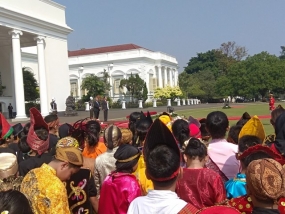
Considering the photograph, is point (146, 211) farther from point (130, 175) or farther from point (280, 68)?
point (280, 68)

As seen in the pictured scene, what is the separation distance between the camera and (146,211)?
84.7 inches

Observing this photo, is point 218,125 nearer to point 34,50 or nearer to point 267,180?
point 267,180

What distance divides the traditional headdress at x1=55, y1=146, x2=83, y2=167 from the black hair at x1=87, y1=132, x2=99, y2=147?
170 centimetres

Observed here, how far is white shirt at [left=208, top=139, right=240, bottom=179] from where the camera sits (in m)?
3.75

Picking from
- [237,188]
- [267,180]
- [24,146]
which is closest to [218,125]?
[237,188]

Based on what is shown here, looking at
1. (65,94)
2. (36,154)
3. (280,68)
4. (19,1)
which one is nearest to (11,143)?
(36,154)

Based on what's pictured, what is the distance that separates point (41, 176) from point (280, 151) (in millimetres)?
2535

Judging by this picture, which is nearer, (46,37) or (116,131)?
(116,131)

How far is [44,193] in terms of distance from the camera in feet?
8.62

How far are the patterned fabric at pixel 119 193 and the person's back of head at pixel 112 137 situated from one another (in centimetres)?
104

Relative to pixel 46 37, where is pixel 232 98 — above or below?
below

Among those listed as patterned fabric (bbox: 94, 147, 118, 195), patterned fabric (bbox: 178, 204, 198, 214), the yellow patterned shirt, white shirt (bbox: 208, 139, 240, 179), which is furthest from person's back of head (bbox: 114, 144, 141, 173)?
patterned fabric (bbox: 178, 204, 198, 214)

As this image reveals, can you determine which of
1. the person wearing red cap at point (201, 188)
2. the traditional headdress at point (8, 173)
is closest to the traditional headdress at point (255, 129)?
the person wearing red cap at point (201, 188)

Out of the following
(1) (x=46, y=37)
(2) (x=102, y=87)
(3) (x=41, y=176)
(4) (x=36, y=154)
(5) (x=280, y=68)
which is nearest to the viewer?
(3) (x=41, y=176)
